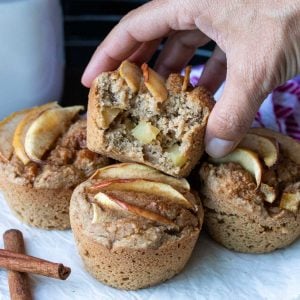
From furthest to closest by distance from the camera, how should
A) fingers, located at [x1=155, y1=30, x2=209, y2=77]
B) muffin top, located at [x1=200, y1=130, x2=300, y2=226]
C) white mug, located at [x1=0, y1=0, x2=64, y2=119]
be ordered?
fingers, located at [x1=155, y1=30, x2=209, y2=77], white mug, located at [x1=0, y1=0, x2=64, y2=119], muffin top, located at [x1=200, y1=130, x2=300, y2=226]

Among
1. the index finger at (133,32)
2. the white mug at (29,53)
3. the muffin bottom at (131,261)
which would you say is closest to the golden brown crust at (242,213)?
the muffin bottom at (131,261)

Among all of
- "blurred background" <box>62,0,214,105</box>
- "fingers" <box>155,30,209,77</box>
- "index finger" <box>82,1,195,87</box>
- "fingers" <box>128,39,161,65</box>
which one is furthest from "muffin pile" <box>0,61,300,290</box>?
"blurred background" <box>62,0,214,105</box>

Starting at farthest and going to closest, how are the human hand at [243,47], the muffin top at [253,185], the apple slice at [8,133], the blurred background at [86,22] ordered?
the blurred background at [86,22]
the apple slice at [8,133]
the muffin top at [253,185]
the human hand at [243,47]

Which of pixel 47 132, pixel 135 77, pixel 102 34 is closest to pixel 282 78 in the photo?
pixel 135 77

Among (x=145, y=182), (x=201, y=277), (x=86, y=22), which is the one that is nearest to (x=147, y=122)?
(x=145, y=182)

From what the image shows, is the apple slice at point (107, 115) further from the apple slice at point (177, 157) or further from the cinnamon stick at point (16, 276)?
the cinnamon stick at point (16, 276)

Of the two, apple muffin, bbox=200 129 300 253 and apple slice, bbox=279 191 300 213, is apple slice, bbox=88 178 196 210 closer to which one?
apple muffin, bbox=200 129 300 253

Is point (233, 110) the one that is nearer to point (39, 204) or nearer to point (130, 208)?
point (130, 208)
